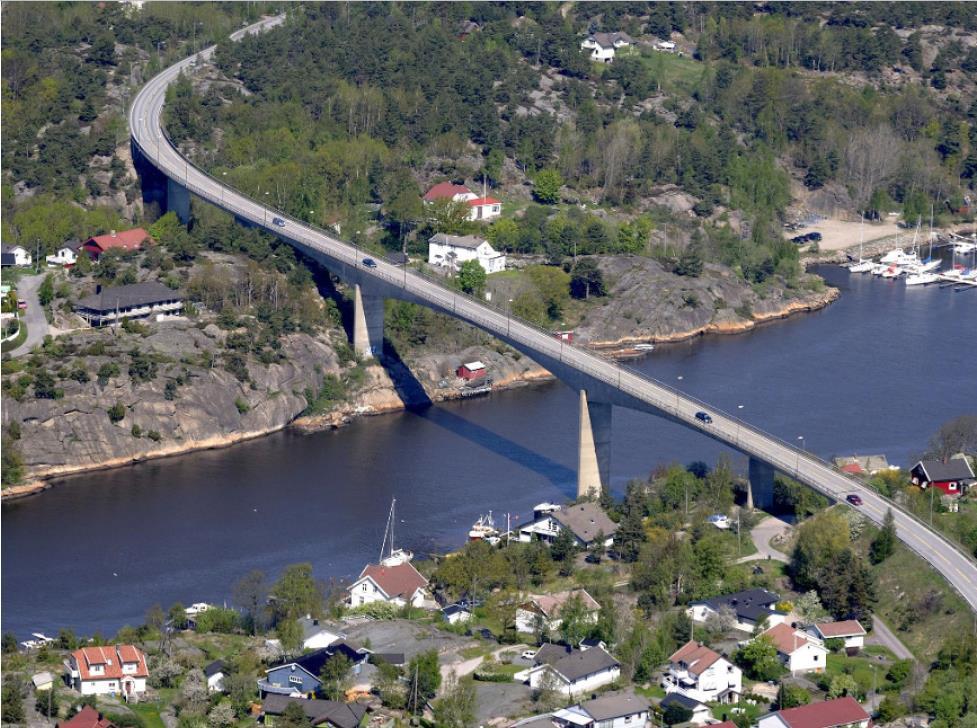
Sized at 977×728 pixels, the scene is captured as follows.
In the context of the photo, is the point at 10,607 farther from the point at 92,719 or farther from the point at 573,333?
the point at 573,333

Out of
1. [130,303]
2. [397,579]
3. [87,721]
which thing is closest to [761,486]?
[397,579]

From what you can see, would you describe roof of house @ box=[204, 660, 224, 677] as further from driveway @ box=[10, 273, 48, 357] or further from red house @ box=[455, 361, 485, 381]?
red house @ box=[455, 361, 485, 381]

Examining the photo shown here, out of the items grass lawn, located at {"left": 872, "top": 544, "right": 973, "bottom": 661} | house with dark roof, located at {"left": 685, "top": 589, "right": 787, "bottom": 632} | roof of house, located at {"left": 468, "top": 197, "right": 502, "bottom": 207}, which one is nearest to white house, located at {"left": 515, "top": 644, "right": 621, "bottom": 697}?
house with dark roof, located at {"left": 685, "top": 589, "right": 787, "bottom": 632}

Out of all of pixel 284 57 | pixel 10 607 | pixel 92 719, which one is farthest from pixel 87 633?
pixel 284 57

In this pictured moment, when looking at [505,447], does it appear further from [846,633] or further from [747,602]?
[846,633]

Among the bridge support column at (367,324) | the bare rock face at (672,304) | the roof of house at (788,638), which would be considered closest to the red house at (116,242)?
the bridge support column at (367,324)
